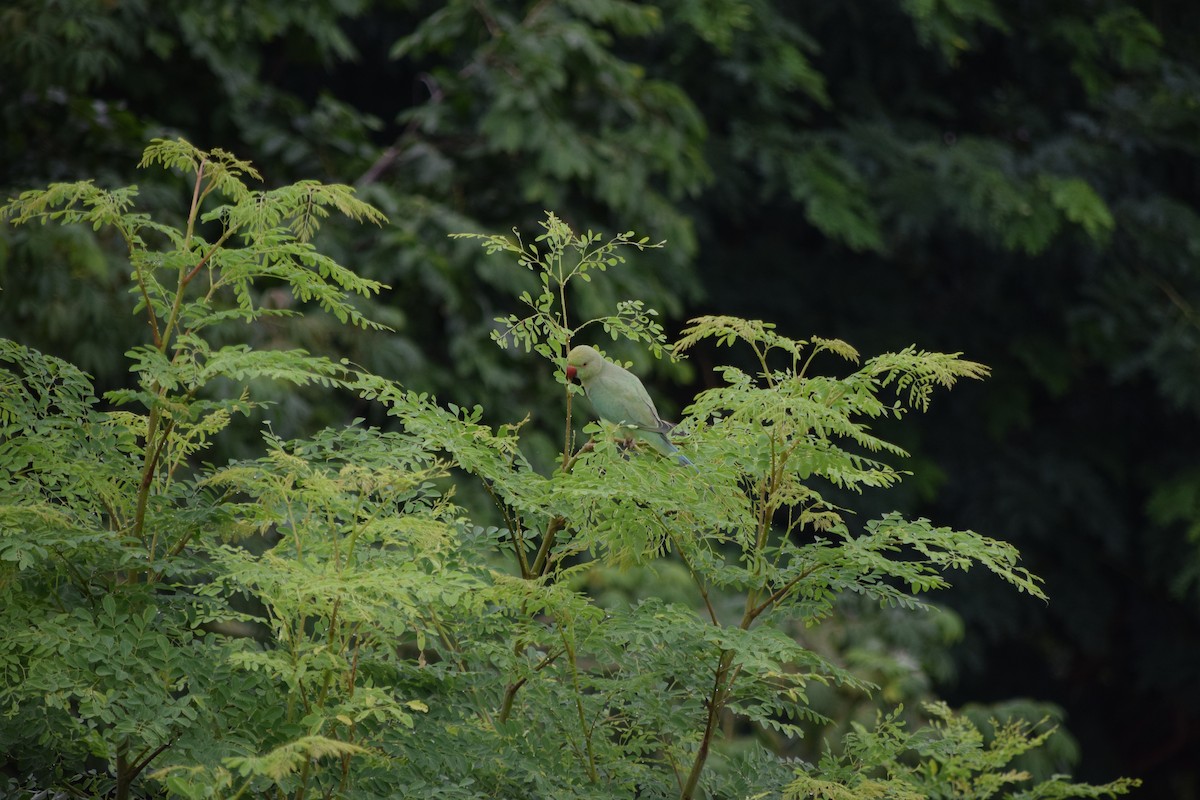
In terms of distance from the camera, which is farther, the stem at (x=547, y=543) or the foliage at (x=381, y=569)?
the stem at (x=547, y=543)

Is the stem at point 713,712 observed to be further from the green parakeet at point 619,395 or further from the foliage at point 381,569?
the green parakeet at point 619,395

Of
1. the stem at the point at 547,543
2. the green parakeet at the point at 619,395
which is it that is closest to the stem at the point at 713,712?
the stem at the point at 547,543

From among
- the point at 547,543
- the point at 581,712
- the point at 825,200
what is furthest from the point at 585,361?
the point at 825,200

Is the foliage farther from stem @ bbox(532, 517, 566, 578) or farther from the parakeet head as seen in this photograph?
the parakeet head

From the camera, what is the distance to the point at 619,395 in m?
2.84

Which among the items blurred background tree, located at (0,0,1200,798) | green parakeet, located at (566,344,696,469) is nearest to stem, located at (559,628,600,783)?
green parakeet, located at (566,344,696,469)

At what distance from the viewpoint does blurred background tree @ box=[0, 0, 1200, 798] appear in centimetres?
571

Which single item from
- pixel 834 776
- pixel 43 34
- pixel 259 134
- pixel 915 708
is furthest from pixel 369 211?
pixel 915 708

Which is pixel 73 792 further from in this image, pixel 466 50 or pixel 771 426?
pixel 466 50

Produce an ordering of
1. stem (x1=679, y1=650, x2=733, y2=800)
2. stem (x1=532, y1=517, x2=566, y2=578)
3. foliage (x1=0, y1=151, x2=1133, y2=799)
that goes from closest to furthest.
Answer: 1. foliage (x1=0, y1=151, x2=1133, y2=799)
2. stem (x1=679, y1=650, x2=733, y2=800)
3. stem (x1=532, y1=517, x2=566, y2=578)

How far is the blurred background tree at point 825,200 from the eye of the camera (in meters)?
5.71

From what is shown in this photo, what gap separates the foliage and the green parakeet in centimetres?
32

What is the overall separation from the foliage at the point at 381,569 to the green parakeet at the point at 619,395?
12.8 inches

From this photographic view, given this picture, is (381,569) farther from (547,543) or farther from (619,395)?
(619,395)
